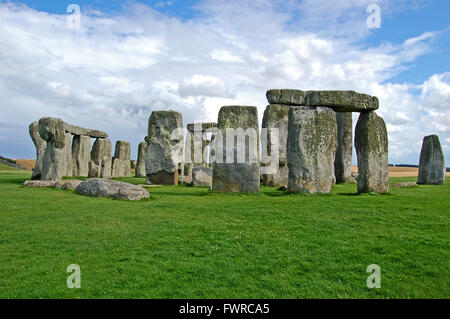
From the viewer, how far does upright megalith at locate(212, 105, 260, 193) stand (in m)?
11.3

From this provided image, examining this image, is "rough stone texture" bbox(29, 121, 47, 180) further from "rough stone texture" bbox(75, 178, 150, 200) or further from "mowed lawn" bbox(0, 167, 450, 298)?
"mowed lawn" bbox(0, 167, 450, 298)

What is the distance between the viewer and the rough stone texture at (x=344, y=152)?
17891mm

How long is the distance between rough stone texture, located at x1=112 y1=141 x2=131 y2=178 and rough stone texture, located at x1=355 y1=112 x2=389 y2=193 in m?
17.9

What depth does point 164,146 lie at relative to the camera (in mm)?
16625

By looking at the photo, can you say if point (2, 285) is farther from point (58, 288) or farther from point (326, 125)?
point (326, 125)

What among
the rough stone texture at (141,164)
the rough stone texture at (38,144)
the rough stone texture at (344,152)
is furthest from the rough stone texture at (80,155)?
the rough stone texture at (344,152)

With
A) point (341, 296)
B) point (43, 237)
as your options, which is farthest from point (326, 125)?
point (43, 237)

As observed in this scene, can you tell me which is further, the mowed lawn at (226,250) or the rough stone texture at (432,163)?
the rough stone texture at (432,163)

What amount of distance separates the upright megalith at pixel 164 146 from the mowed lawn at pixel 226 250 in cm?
788

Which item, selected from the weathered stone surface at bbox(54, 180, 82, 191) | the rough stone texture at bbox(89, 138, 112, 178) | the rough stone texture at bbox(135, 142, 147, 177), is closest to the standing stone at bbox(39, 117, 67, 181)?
the weathered stone surface at bbox(54, 180, 82, 191)

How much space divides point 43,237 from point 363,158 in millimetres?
9145

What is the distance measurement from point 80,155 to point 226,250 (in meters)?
20.3

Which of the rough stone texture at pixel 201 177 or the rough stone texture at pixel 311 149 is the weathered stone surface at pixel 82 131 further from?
the rough stone texture at pixel 311 149
